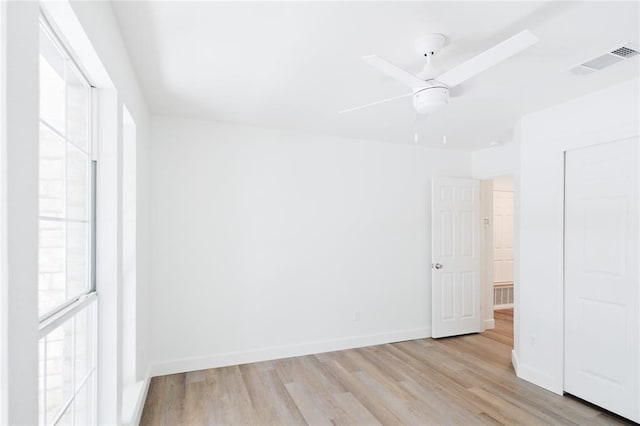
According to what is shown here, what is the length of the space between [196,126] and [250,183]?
0.81m

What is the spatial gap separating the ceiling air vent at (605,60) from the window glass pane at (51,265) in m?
3.08

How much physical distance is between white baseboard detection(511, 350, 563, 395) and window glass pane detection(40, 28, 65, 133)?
13.1ft

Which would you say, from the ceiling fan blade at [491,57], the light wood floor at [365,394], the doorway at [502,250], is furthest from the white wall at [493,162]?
the ceiling fan blade at [491,57]

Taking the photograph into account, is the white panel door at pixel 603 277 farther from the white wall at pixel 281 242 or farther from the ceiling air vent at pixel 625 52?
the white wall at pixel 281 242

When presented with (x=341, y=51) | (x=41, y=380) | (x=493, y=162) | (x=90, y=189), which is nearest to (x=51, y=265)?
(x=41, y=380)

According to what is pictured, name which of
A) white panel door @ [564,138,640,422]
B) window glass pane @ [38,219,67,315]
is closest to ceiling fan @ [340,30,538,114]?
window glass pane @ [38,219,67,315]

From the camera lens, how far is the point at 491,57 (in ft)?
5.62

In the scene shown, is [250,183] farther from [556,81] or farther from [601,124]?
[601,124]

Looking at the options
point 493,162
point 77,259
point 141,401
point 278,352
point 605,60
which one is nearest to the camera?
point 77,259

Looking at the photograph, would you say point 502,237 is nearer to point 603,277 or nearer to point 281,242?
point 603,277

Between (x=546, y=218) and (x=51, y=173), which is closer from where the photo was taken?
(x=51, y=173)

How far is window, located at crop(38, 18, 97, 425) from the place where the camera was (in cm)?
Result: 129

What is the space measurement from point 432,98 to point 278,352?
121 inches

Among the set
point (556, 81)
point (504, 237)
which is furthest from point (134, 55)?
point (504, 237)
